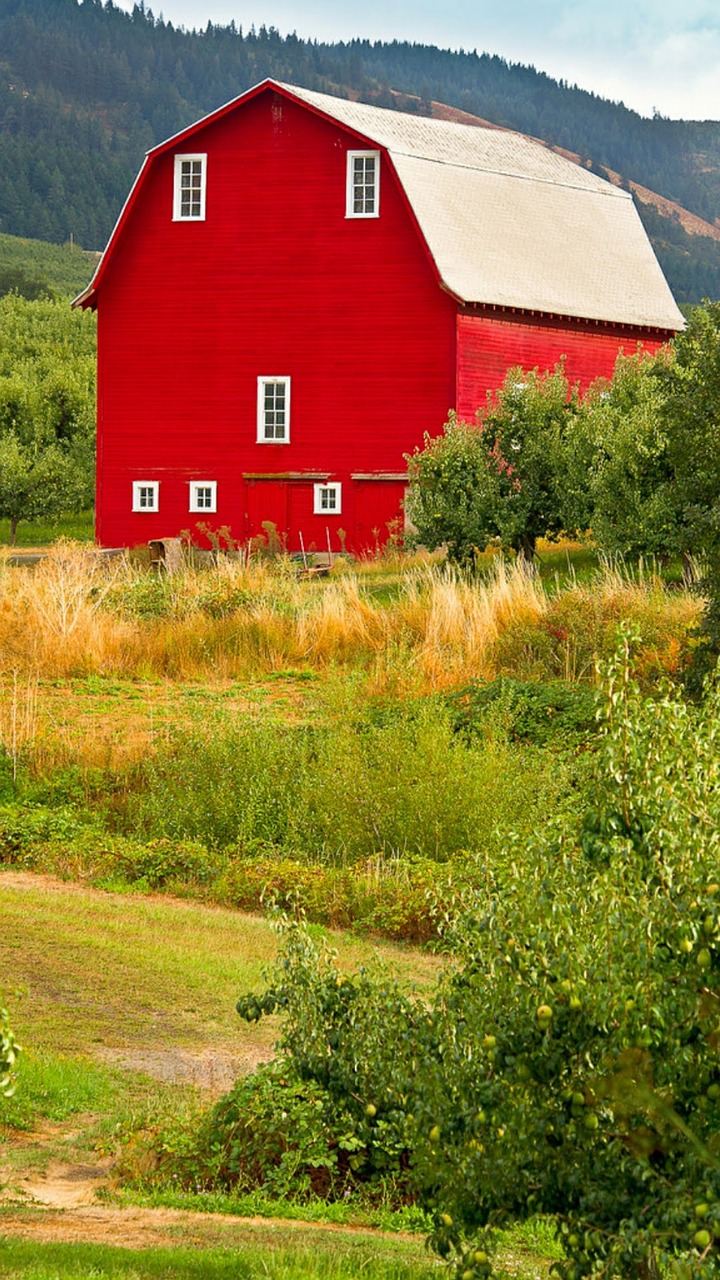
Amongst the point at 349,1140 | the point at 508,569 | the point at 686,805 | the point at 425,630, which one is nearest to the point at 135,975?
the point at 349,1140

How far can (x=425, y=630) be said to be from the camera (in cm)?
2184

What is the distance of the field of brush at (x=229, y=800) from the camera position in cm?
880

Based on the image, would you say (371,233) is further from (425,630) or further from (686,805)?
(686,805)

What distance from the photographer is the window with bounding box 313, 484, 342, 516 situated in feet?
121

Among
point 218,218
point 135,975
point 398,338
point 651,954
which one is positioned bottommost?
point 135,975

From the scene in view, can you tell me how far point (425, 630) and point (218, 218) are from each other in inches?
713

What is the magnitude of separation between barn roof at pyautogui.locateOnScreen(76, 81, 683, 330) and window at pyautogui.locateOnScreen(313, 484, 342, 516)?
479 centimetres

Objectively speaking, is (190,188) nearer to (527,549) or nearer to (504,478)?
(504,478)

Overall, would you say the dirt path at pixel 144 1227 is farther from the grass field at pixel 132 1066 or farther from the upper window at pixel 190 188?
the upper window at pixel 190 188

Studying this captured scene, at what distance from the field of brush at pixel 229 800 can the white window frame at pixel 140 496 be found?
10850mm

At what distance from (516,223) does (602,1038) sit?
35.6m

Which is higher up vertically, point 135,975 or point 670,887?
point 670,887

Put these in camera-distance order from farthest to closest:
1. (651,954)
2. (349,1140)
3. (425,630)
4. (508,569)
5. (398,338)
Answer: (398,338) < (508,569) < (425,630) < (349,1140) < (651,954)

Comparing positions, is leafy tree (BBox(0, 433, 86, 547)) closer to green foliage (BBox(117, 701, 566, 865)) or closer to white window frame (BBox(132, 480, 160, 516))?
white window frame (BBox(132, 480, 160, 516))
